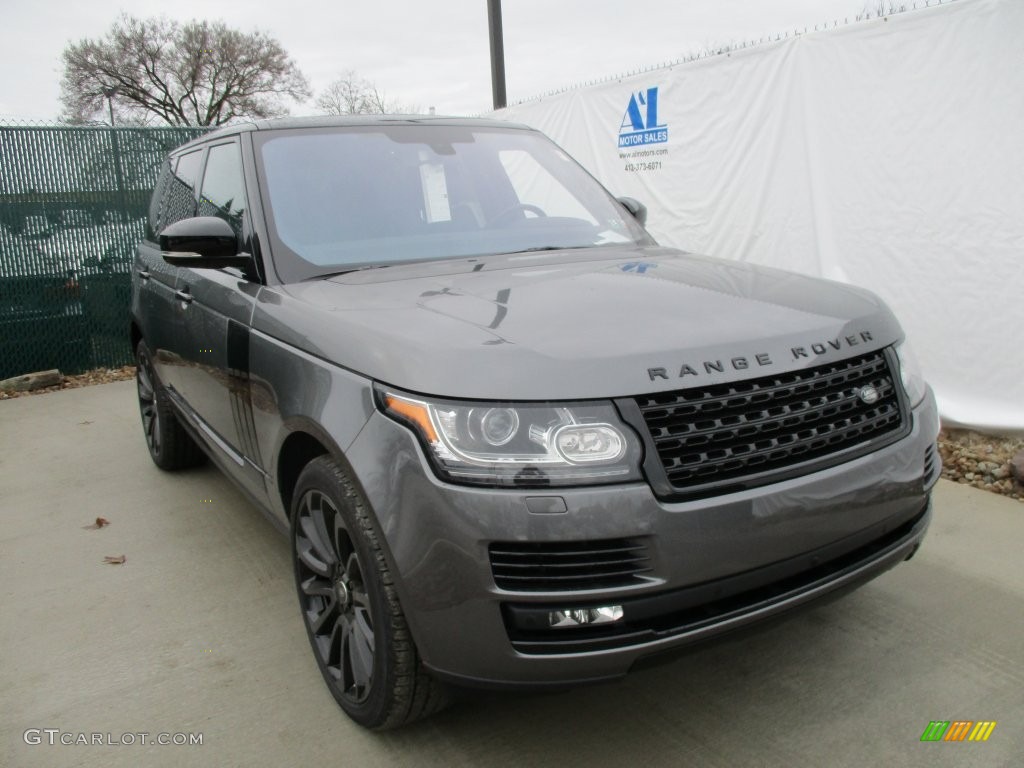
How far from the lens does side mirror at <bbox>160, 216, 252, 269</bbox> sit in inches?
→ 115

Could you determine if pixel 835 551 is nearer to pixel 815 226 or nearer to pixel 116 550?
pixel 116 550

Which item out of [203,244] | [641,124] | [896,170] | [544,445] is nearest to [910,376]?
[544,445]

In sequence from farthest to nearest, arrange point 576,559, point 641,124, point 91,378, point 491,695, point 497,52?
1. point 497,52
2. point 91,378
3. point 641,124
4. point 491,695
5. point 576,559

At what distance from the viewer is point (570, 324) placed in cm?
218

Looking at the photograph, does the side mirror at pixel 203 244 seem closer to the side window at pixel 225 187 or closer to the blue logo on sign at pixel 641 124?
the side window at pixel 225 187

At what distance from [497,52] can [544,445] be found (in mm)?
9649

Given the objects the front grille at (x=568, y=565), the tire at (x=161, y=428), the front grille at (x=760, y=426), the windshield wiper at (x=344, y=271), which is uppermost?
the windshield wiper at (x=344, y=271)

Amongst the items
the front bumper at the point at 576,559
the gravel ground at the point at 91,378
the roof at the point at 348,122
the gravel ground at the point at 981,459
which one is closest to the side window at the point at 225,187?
the roof at the point at 348,122

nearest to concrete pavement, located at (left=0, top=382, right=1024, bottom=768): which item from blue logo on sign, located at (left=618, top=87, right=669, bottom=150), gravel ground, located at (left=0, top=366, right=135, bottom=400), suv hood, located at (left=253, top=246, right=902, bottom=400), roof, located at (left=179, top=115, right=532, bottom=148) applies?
suv hood, located at (left=253, top=246, right=902, bottom=400)

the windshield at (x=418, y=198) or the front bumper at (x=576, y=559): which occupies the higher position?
the windshield at (x=418, y=198)

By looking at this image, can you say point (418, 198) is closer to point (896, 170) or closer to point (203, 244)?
point (203, 244)

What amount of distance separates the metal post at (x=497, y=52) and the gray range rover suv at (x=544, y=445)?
808 cm

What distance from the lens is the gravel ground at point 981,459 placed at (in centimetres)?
438

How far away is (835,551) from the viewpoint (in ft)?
7.06
